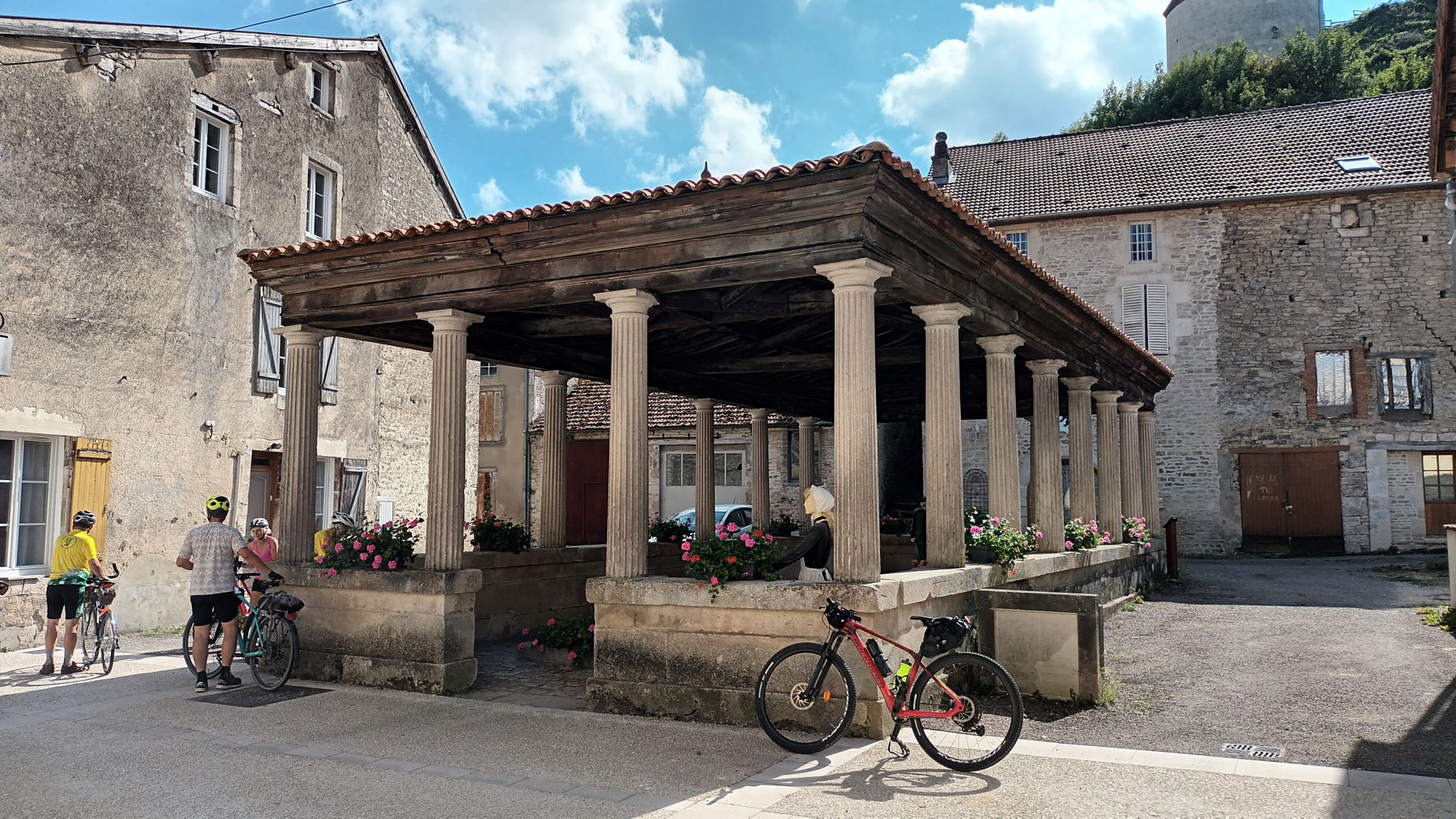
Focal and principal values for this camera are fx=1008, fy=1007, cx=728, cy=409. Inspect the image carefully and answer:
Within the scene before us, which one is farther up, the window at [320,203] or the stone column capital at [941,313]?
the window at [320,203]

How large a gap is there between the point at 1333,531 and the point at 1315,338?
14.3 feet

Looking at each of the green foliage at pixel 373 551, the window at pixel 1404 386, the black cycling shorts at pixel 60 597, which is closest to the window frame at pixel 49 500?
the black cycling shorts at pixel 60 597

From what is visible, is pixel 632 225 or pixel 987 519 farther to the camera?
pixel 987 519

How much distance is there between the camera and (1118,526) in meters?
14.2

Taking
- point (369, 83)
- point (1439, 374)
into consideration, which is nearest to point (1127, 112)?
point (1439, 374)

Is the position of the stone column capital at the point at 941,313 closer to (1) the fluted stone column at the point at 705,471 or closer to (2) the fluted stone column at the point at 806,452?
(1) the fluted stone column at the point at 705,471

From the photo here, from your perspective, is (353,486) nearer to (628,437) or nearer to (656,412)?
(628,437)

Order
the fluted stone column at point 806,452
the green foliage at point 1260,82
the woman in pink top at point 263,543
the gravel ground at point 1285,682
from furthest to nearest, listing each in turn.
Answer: the green foliage at point 1260,82
the fluted stone column at point 806,452
the woman in pink top at point 263,543
the gravel ground at point 1285,682

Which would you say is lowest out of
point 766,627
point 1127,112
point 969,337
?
point 766,627

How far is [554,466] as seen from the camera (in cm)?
1102

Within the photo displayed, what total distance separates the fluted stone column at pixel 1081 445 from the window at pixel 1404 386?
13465 millimetres

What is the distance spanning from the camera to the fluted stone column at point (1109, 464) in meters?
14.0

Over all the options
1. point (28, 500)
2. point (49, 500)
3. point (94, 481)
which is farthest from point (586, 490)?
point (28, 500)

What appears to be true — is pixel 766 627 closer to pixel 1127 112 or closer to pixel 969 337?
pixel 969 337
